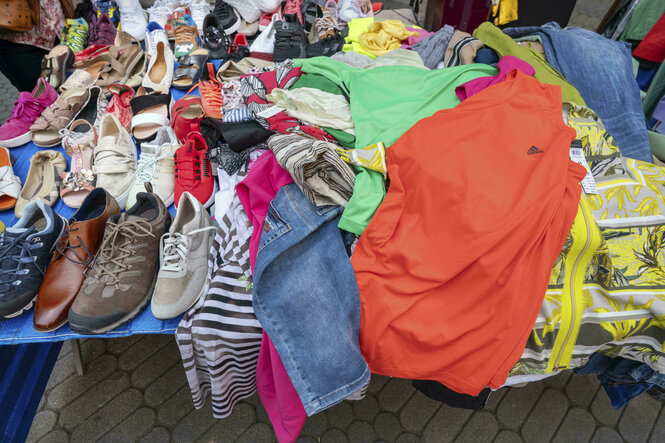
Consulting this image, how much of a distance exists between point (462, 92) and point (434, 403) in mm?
1440

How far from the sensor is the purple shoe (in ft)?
7.51

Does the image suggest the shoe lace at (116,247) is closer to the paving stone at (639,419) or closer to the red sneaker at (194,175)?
the red sneaker at (194,175)

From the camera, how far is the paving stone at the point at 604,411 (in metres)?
1.62

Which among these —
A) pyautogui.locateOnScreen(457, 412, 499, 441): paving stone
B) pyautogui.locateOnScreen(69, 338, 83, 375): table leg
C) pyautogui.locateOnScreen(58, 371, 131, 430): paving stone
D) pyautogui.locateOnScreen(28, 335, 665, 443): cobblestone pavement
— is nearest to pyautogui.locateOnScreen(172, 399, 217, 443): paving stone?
pyautogui.locateOnScreen(28, 335, 665, 443): cobblestone pavement

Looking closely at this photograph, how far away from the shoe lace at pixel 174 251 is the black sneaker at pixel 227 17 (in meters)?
1.77

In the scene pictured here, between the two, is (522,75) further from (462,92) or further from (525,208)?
(525,208)

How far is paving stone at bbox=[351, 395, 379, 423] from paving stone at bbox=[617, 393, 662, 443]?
1.16 metres

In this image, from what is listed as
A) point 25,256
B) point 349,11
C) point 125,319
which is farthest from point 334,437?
point 349,11

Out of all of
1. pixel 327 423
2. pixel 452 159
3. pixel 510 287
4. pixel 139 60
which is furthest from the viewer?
pixel 139 60

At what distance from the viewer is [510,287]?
2.96ft

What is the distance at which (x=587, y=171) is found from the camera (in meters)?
1.06

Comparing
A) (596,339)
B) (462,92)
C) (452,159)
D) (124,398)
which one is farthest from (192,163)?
(596,339)

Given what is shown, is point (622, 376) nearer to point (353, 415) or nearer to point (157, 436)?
point (353, 415)

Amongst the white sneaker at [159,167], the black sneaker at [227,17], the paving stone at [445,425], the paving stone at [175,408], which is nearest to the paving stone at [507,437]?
the paving stone at [445,425]
